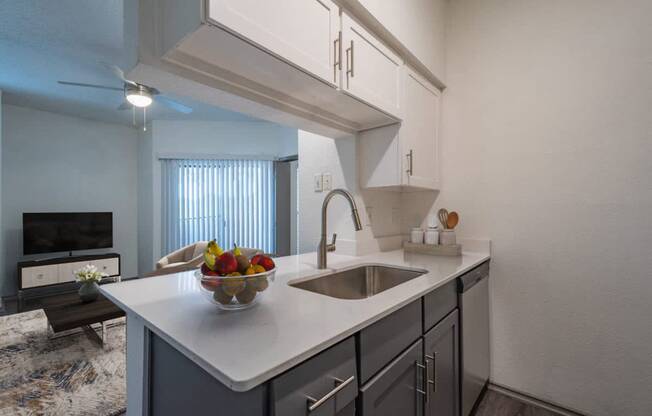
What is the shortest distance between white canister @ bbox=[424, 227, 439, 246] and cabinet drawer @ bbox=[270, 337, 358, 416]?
1.30 metres

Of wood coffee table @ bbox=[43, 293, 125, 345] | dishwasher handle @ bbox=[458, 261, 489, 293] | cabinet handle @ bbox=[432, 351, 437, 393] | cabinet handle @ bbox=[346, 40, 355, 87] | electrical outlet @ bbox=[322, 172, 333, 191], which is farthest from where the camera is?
wood coffee table @ bbox=[43, 293, 125, 345]

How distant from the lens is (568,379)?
1.60 m

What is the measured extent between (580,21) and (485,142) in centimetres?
75

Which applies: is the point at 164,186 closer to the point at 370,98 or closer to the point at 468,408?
the point at 370,98

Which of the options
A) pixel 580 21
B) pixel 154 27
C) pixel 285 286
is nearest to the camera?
pixel 154 27

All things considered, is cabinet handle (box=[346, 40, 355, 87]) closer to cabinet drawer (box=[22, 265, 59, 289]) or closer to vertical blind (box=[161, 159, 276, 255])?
vertical blind (box=[161, 159, 276, 255])

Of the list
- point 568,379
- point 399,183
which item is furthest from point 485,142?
point 568,379

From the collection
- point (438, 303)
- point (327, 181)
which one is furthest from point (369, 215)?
point (438, 303)

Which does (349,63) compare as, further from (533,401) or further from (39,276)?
(39,276)

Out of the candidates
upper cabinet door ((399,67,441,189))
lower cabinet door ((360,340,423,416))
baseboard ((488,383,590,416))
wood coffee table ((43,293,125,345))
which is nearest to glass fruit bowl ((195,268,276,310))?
lower cabinet door ((360,340,423,416))

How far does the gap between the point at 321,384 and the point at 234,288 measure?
12.3 inches

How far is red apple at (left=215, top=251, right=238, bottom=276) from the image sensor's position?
77 cm

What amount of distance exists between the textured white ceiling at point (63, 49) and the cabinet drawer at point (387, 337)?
3.50 feet

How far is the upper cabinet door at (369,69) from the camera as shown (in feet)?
4.11
